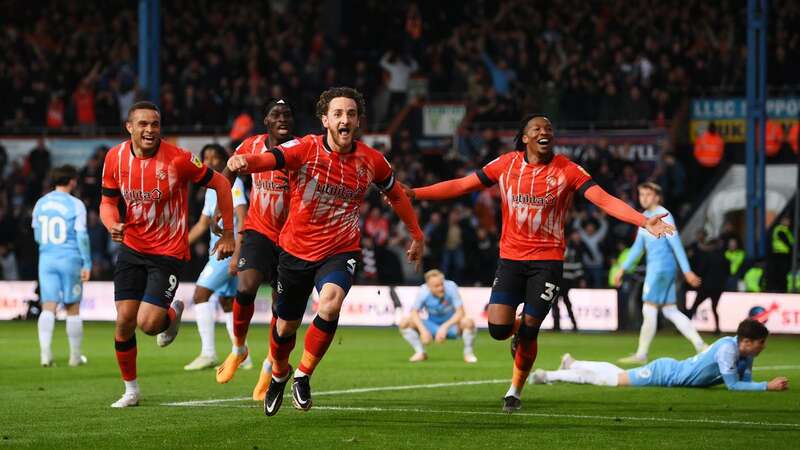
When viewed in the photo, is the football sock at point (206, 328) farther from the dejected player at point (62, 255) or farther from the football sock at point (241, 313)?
the football sock at point (241, 313)

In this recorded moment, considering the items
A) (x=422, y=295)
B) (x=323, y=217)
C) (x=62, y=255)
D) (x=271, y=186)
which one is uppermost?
(x=271, y=186)

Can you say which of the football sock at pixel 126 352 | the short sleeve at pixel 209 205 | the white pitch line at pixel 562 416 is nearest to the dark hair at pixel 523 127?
the white pitch line at pixel 562 416

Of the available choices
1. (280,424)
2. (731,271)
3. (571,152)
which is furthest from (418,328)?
(571,152)

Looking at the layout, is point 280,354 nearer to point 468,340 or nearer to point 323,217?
point 323,217

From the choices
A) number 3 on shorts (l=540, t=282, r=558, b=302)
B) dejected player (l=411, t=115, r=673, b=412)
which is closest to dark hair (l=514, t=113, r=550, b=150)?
dejected player (l=411, t=115, r=673, b=412)

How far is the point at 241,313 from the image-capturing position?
1348cm

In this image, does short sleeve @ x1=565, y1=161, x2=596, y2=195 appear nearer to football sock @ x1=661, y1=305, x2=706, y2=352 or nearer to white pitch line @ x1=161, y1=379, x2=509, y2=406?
white pitch line @ x1=161, y1=379, x2=509, y2=406

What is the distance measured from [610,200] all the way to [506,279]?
1.16 metres

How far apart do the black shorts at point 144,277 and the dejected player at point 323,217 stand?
51.3 inches

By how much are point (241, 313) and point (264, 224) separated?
89 cm

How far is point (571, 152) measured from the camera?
99.8 ft

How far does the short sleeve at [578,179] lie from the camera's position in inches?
488

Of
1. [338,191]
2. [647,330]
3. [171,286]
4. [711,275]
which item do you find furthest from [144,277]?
[711,275]

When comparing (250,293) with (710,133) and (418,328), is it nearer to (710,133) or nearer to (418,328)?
(418,328)
